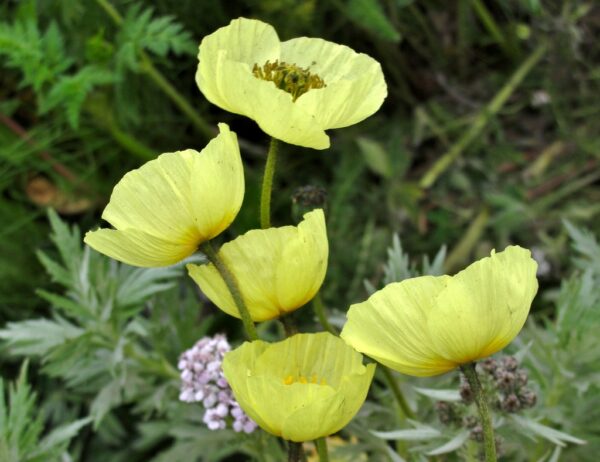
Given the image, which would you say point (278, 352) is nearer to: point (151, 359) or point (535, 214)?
point (151, 359)

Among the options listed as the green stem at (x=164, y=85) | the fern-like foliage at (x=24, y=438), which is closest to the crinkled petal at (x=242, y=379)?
the fern-like foliage at (x=24, y=438)

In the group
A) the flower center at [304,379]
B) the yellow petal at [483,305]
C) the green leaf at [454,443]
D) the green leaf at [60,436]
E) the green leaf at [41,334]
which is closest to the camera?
the yellow petal at [483,305]

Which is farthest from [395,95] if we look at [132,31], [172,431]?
[172,431]

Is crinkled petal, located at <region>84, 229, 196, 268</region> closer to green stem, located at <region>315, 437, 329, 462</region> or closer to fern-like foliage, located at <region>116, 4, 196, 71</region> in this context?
green stem, located at <region>315, 437, 329, 462</region>

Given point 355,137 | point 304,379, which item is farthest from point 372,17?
point 304,379

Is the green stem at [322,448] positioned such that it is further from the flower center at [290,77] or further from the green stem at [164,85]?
the green stem at [164,85]

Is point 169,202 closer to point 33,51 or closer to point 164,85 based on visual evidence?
point 33,51
